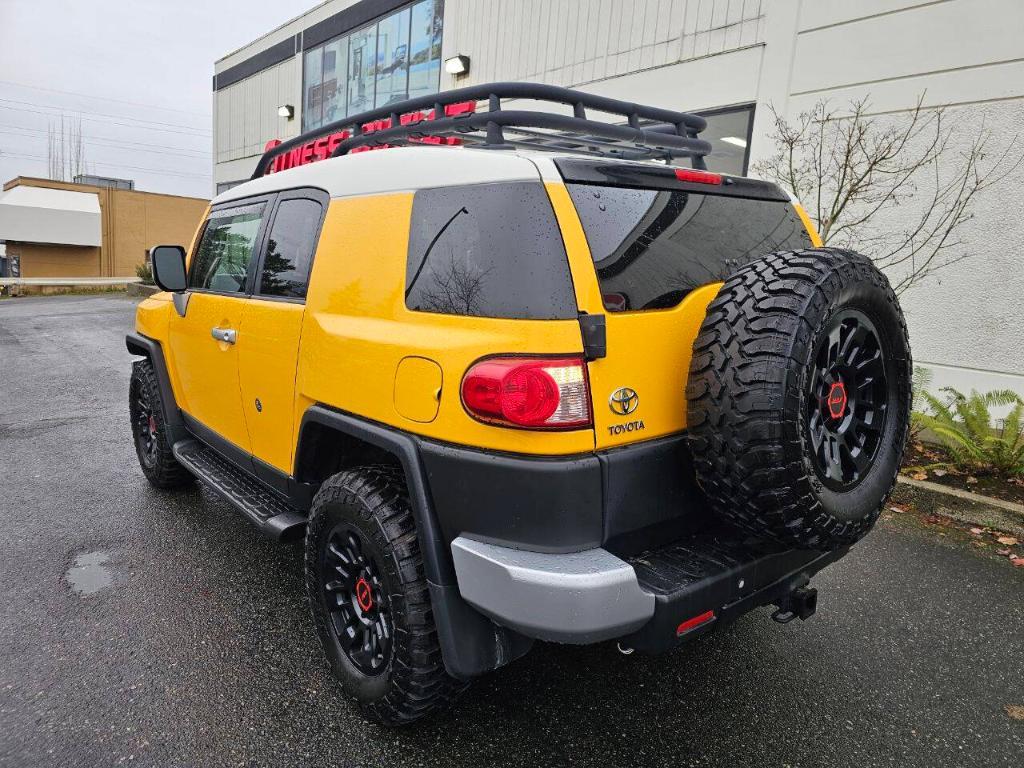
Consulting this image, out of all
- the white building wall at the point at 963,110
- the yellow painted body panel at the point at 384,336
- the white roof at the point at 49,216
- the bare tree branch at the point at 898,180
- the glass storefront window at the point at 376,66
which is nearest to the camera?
the yellow painted body panel at the point at 384,336

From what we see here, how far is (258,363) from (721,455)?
1970 millimetres

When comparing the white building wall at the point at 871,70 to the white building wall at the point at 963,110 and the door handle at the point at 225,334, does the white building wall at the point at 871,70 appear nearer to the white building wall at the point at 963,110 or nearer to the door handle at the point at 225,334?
the white building wall at the point at 963,110

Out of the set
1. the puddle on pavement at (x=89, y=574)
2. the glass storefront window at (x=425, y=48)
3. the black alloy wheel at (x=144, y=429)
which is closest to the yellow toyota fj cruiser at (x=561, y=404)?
the puddle on pavement at (x=89, y=574)

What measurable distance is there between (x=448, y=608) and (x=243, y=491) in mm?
1629

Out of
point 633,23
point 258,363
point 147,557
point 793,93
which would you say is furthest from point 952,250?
point 147,557

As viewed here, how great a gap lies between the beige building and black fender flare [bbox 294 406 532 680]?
36158 mm

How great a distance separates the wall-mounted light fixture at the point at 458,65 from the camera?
11.5 metres

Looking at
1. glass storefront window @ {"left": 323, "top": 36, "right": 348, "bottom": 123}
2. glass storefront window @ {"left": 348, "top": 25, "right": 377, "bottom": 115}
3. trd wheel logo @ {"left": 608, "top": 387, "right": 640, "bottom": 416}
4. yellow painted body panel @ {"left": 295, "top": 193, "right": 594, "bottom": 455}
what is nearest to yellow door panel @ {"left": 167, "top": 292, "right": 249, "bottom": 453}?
yellow painted body panel @ {"left": 295, "top": 193, "right": 594, "bottom": 455}

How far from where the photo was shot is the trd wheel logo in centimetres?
188

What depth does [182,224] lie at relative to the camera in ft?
142

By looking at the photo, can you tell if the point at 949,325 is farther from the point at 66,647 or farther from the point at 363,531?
the point at 66,647

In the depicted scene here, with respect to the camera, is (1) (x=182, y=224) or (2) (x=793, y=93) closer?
(2) (x=793, y=93)

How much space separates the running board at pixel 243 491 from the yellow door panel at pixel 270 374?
20 centimetres

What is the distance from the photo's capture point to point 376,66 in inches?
586
